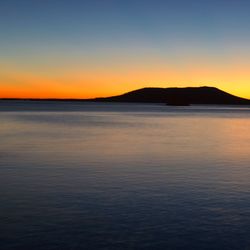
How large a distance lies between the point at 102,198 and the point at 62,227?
393 cm

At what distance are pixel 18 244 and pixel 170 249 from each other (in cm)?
385

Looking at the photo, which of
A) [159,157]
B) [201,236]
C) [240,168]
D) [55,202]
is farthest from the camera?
[159,157]

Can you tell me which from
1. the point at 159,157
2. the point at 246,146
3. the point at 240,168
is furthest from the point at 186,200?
the point at 246,146

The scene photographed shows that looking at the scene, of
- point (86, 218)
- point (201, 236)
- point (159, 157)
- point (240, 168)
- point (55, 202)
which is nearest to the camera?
point (201, 236)

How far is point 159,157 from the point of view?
30500 millimetres

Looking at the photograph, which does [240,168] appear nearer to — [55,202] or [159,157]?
[159,157]

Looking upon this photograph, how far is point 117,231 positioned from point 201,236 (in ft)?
7.64

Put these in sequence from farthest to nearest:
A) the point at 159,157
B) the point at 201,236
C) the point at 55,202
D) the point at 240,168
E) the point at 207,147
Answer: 1. the point at 207,147
2. the point at 159,157
3. the point at 240,168
4. the point at 55,202
5. the point at 201,236

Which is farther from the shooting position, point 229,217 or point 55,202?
point 55,202

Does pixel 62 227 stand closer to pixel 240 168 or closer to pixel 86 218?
pixel 86 218

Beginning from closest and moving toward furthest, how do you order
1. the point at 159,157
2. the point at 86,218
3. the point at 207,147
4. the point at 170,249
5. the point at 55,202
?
the point at 170,249, the point at 86,218, the point at 55,202, the point at 159,157, the point at 207,147

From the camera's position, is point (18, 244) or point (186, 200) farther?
point (186, 200)

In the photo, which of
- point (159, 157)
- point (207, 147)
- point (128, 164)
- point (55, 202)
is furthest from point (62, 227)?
point (207, 147)

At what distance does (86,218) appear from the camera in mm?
14188
